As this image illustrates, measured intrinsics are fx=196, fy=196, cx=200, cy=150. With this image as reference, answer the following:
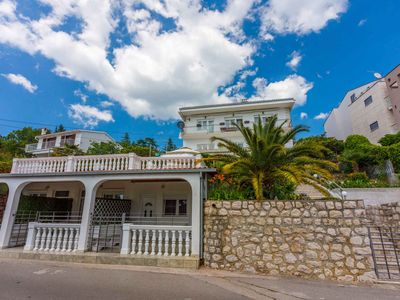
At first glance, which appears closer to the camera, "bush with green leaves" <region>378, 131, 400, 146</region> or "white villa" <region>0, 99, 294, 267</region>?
"white villa" <region>0, 99, 294, 267</region>

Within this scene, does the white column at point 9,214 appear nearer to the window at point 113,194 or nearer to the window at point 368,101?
the window at point 113,194

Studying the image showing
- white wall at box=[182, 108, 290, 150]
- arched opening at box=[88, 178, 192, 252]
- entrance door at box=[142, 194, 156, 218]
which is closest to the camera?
arched opening at box=[88, 178, 192, 252]

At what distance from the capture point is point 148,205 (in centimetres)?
1214

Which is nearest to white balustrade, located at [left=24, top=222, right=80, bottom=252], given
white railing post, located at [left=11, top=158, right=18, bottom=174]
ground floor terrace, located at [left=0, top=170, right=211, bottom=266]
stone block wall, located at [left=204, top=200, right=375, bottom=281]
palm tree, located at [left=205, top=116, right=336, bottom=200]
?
ground floor terrace, located at [left=0, top=170, right=211, bottom=266]

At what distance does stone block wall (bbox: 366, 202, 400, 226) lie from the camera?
8828 mm

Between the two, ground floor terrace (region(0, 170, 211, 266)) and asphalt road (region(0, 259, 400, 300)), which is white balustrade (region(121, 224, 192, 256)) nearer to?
ground floor terrace (region(0, 170, 211, 266))

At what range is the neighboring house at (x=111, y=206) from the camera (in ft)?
23.9

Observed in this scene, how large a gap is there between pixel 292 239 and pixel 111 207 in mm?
8593

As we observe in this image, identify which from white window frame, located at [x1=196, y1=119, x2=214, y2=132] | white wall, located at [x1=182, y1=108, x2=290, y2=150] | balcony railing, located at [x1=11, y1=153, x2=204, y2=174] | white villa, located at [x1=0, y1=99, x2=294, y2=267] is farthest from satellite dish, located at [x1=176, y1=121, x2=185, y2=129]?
balcony railing, located at [x1=11, y1=153, x2=204, y2=174]

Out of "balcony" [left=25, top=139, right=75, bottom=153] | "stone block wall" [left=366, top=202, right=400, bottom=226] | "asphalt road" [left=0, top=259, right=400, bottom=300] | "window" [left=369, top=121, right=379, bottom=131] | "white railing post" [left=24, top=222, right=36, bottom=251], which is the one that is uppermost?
"balcony" [left=25, top=139, right=75, bottom=153]

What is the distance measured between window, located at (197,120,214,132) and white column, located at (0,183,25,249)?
1750 cm

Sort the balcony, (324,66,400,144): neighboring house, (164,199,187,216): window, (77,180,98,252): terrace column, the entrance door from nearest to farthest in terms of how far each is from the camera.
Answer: (77,180,98,252): terrace column, (164,199,187,216): window, the entrance door, (324,66,400,144): neighboring house, the balcony

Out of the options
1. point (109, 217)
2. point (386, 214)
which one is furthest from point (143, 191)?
point (386, 214)

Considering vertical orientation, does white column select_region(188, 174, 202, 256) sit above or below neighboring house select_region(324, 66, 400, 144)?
below
